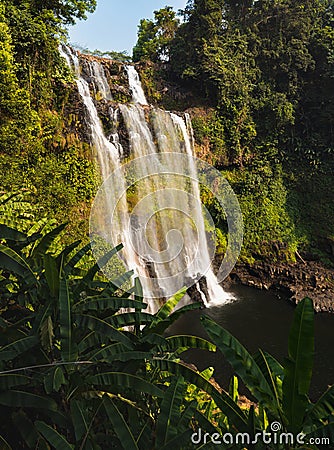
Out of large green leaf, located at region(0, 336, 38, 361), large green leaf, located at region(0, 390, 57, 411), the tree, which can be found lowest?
large green leaf, located at region(0, 390, 57, 411)

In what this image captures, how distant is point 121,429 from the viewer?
5.27ft

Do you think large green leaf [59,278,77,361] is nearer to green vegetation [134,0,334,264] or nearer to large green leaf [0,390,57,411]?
large green leaf [0,390,57,411]

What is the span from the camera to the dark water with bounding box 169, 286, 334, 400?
770 cm

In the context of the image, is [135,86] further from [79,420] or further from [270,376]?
[79,420]

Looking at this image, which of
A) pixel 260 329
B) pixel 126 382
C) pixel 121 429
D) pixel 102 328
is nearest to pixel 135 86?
pixel 260 329

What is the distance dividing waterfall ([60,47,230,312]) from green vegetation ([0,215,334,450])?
14.0ft

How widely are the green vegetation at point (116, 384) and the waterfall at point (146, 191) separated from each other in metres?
4.27

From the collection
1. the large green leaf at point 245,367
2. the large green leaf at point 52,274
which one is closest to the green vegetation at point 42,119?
the large green leaf at point 52,274

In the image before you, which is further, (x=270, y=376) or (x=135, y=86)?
(x=135, y=86)

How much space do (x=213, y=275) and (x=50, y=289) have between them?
1111 centimetres

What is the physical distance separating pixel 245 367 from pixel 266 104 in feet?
53.4

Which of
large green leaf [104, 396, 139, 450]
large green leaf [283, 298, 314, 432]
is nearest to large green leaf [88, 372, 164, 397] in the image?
large green leaf [104, 396, 139, 450]

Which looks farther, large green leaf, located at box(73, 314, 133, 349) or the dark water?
the dark water

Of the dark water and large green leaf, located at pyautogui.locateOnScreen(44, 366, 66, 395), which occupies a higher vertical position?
large green leaf, located at pyautogui.locateOnScreen(44, 366, 66, 395)
